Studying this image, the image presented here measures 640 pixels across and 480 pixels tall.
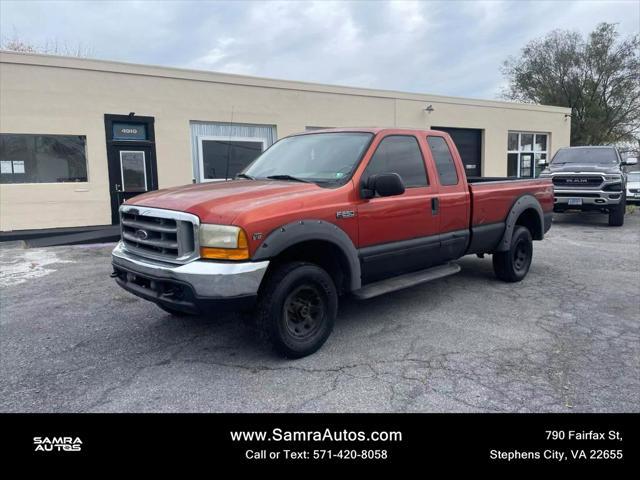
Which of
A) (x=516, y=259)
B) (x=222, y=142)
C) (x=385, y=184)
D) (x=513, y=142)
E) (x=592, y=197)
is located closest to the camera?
(x=385, y=184)

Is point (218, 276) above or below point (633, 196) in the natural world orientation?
above

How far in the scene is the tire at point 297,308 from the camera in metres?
3.71

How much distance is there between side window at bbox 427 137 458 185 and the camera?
5.41 m

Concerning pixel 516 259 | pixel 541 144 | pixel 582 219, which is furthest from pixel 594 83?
pixel 516 259

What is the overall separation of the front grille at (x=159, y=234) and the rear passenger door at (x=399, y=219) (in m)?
1.56

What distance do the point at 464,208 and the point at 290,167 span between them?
6.94 ft

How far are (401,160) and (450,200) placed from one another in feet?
2.66

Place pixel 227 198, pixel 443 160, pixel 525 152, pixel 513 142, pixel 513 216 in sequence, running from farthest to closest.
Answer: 1. pixel 525 152
2. pixel 513 142
3. pixel 513 216
4. pixel 443 160
5. pixel 227 198

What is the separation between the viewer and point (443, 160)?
5.51m

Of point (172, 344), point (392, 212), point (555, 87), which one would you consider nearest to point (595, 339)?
point (392, 212)

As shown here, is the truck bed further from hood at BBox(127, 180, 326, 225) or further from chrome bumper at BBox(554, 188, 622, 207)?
chrome bumper at BBox(554, 188, 622, 207)

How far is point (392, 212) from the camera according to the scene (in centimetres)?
Result: 464

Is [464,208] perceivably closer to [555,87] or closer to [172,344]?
[172,344]
